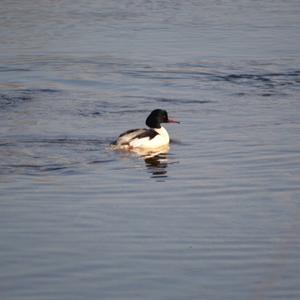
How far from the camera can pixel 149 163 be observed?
1512 cm

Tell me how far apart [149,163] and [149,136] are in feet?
3.52

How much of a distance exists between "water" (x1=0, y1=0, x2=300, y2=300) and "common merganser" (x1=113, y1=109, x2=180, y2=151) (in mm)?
254

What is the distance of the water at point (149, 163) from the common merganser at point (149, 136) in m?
0.25

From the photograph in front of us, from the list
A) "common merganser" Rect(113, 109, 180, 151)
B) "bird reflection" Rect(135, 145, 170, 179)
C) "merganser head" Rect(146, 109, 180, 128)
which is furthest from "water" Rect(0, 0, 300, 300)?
"merganser head" Rect(146, 109, 180, 128)

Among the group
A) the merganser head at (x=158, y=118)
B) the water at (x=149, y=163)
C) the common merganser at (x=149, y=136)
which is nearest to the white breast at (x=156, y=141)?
the common merganser at (x=149, y=136)

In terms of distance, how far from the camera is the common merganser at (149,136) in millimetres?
15492

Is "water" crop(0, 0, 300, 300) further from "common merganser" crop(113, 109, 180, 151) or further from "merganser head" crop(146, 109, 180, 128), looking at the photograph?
"merganser head" crop(146, 109, 180, 128)

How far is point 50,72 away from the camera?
75.9 feet

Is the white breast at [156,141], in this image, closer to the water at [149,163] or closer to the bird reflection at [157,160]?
the bird reflection at [157,160]

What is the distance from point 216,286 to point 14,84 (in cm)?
1355

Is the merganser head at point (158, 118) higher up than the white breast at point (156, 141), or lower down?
higher up

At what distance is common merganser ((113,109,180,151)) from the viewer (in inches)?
610

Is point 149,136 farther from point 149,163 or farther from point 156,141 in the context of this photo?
point 149,163

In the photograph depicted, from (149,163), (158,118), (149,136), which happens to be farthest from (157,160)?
(158,118)
